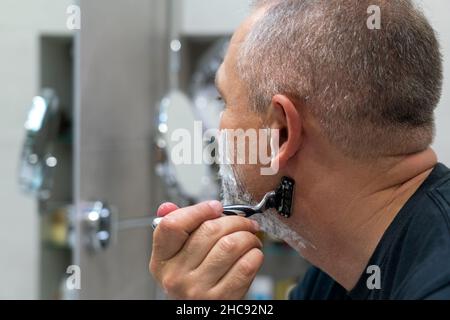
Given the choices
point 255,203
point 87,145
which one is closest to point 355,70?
point 255,203

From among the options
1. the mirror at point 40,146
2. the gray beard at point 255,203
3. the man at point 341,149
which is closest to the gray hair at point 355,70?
the man at point 341,149

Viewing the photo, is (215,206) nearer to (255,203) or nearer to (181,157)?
(255,203)

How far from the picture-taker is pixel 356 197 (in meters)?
0.65

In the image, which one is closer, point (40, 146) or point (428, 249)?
point (428, 249)

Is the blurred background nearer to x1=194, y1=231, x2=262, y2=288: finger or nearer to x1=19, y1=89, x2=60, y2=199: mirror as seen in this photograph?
x1=19, y1=89, x2=60, y2=199: mirror

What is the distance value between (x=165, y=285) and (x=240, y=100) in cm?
25

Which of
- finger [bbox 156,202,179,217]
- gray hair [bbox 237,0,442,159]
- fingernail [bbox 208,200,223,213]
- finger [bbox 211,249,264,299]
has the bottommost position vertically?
finger [bbox 211,249,264,299]

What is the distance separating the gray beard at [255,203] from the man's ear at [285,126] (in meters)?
0.07

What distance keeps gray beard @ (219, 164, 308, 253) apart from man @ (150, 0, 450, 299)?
0.09 feet

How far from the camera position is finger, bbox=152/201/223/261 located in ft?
1.88

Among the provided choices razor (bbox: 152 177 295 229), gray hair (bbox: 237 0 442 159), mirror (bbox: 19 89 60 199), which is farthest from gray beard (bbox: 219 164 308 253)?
mirror (bbox: 19 89 60 199)

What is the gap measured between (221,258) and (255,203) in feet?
0.44

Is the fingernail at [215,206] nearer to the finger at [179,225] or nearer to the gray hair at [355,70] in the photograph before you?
the finger at [179,225]
